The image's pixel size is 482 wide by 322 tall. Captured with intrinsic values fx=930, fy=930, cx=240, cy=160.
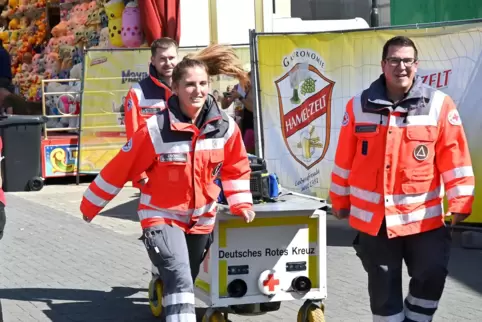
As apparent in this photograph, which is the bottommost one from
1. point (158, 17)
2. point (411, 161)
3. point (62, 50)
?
point (411, 161)

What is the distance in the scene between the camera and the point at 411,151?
5.09m

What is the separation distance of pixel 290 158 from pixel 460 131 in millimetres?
4990

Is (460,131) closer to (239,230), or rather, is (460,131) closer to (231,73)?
(239,230)

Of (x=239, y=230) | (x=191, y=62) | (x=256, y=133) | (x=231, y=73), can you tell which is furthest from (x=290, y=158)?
(x=191, y=62)

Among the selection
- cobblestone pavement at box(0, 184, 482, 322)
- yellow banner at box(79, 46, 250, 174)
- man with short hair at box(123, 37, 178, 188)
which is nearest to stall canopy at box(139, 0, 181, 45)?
yellow banner at box(79, 46, 250, 174)

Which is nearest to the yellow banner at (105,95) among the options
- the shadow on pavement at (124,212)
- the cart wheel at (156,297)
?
the shadow on pavement at (124,212)

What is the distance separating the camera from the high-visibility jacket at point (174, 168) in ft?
17.2

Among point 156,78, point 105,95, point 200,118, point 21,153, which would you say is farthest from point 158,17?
point 200,118

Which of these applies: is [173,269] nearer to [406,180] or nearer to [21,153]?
[406,180]

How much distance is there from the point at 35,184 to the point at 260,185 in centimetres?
770

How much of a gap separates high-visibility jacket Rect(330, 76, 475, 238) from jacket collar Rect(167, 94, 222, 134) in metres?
0.81

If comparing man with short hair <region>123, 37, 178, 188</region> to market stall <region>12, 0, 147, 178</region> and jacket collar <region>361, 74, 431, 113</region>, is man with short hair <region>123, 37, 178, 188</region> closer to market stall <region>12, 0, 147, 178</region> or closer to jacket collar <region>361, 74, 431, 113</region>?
jacket collar <region>361, 74, 431, 113</region>

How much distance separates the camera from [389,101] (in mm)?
5152

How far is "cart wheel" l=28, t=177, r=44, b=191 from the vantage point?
13180 millimetres
